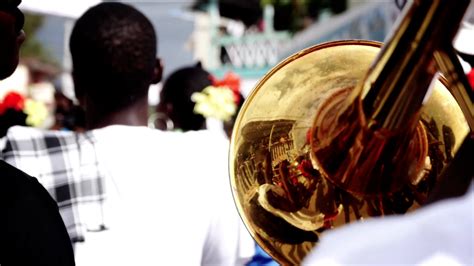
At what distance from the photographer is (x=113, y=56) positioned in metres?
2.08

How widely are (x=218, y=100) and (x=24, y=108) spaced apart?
4.72 ft

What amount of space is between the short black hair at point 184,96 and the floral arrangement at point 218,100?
1.1 inches

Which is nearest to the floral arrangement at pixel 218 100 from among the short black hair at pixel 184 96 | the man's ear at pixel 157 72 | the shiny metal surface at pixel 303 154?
the short black hair at pixel 184 96

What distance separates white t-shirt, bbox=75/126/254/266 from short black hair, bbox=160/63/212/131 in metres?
1.71

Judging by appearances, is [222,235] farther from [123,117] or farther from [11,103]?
[11,103]

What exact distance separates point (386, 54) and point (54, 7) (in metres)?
3.57

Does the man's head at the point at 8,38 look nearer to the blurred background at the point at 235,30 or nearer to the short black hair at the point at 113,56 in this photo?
the short black hair at the point at 113,56

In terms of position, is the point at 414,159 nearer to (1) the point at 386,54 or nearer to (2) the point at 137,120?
(1) the point at 386,54

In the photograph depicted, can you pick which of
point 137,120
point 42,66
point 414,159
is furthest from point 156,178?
point 42,66

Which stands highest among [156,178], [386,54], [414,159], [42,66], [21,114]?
[386,54]

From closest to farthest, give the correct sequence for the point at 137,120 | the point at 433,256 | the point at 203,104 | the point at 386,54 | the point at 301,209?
the point at 433,256
the point at 386,54
the point at 301,209
the point at 137,120
the point at 203,104

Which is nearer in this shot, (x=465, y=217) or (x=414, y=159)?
(x=465, y=217)

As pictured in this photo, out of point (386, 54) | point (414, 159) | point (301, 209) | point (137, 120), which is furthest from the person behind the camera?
point (137, 120)

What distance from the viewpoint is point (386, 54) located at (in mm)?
1042
